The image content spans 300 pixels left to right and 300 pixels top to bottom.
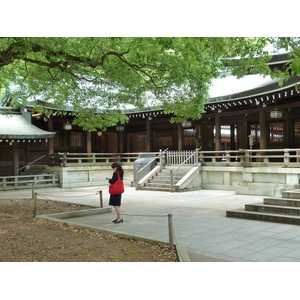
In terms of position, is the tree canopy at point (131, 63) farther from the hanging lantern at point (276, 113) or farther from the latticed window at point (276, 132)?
the latticed window at point (276, 132)

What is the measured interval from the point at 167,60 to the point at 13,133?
465 inches

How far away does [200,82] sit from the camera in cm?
1264

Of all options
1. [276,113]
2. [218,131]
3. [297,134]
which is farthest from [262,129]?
[218,131]

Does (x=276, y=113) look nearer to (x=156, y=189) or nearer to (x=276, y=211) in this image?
(x=156, y=189)

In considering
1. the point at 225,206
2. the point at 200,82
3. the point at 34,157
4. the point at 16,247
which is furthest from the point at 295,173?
the point at 34,157

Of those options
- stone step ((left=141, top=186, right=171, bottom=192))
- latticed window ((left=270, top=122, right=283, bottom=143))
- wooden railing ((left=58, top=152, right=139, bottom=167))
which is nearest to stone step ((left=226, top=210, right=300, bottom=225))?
stone step ((left=141, top=186, right=171, bottom=192))

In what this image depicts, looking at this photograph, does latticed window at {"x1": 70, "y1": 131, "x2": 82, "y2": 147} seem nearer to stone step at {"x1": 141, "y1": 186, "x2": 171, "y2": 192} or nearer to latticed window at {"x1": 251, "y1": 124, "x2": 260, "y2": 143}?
stone step at {"x1": 141, "y1": 186, "x2": 171, "y2": 192}

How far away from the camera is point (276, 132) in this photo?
64.4 feet

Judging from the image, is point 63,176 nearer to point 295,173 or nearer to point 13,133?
point 13,133

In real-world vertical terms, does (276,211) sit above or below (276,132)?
below

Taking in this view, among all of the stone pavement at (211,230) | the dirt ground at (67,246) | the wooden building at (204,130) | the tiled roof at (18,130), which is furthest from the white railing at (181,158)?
the dirt ground at (67,246)

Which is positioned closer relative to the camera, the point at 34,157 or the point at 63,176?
the point at 63,176

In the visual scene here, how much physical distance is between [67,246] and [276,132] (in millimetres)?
16155

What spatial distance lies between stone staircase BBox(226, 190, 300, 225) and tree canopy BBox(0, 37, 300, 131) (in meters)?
3.77
